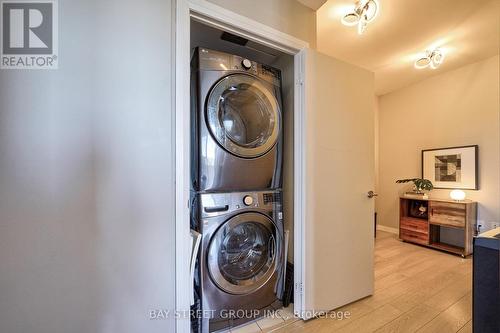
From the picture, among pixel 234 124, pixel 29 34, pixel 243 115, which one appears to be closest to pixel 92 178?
pixel 29 34

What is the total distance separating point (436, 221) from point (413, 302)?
1.78 meters

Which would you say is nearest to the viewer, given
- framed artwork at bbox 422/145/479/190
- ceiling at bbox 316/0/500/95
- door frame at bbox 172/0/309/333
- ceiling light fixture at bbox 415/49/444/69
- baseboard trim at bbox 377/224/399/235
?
door frame at bbox 172/0/309/333

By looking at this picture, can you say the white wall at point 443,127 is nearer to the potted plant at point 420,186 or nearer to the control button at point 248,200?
the potted plant at point 420,186

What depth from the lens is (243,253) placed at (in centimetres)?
154

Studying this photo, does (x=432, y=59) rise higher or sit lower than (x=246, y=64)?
higher

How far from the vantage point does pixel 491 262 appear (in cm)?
89

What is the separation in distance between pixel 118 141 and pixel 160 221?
44 cm

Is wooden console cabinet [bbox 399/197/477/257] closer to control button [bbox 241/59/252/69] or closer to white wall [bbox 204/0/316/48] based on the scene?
white wall [bbox 204/0/316/48]

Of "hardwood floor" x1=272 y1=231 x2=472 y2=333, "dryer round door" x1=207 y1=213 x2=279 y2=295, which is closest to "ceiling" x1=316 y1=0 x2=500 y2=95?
"dryer round door" x1=207 y1=213 x2=279 y2=295

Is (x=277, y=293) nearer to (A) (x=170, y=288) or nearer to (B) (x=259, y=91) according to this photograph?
(A) (x=170, y=288)

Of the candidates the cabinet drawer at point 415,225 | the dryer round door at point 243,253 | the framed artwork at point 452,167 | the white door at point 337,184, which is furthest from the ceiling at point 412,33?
the cabinet drawer at point 415,225

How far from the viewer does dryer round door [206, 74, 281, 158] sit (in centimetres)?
137

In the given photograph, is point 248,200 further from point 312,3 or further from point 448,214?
point 448,214

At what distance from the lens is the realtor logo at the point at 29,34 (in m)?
0.82
